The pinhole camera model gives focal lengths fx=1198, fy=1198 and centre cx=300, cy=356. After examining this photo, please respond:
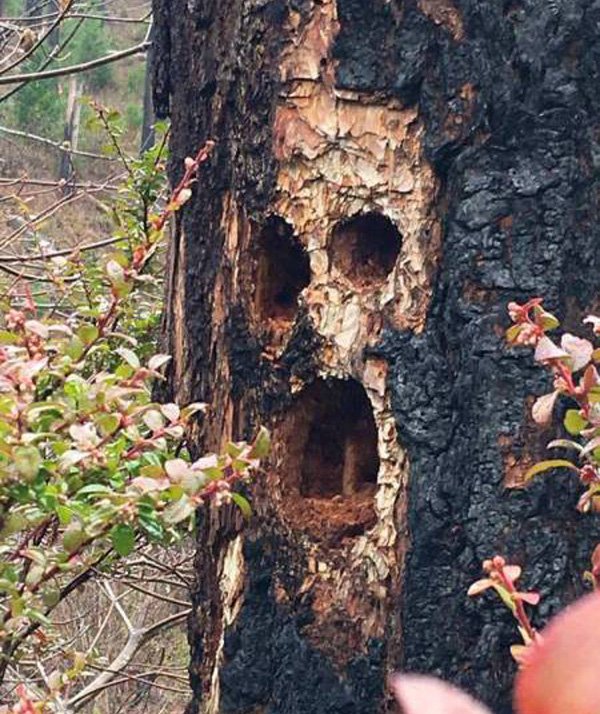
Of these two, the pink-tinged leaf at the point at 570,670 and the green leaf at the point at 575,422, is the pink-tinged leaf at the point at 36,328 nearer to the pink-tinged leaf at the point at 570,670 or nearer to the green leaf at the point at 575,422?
the green leaf at the point at 575,422

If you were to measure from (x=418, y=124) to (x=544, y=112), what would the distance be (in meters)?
0.19

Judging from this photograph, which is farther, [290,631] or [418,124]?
[290,631]

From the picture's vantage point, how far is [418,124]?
175 cm

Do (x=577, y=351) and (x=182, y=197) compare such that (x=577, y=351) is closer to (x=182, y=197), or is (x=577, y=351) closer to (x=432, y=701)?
(x=182, y=197)

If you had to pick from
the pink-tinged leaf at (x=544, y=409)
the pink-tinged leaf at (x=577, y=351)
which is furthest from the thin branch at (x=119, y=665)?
the pink-tinged leaf at (x=577, y=351)

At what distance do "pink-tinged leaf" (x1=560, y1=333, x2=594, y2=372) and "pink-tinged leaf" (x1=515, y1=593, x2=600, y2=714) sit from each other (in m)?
1.01

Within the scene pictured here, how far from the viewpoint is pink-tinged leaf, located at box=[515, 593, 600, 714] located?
26cm

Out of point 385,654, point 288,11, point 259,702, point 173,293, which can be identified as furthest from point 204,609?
point 288,11

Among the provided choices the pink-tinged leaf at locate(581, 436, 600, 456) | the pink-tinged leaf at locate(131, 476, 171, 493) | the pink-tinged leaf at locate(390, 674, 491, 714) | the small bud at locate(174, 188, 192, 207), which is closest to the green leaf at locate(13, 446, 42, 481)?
the pink-tinged leaf at locate(131, 476, 171, 493)

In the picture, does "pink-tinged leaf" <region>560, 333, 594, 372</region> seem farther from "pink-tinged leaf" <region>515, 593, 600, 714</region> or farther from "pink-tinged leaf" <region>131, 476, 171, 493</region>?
"pink-tinged leaf" <region>515, 593, 600, 714</region>

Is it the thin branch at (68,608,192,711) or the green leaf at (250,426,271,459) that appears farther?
the thin branch at (68,608,192,711)

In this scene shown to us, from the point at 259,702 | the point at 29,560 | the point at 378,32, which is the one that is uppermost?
the point at 378,32

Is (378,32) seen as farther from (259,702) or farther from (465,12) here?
(259,702)

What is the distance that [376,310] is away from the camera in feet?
5.90
